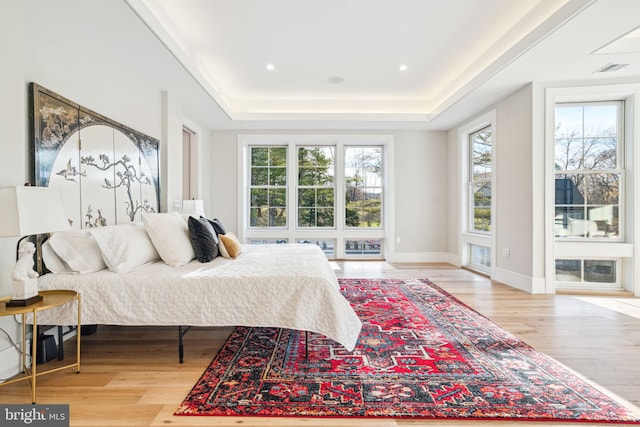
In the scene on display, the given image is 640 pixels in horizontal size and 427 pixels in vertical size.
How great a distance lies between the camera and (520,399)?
5.34ft

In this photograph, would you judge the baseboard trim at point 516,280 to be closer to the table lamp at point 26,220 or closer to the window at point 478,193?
the window at point 478,193

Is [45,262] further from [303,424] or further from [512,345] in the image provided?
[512,345]

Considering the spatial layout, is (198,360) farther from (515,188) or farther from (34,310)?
(515,188)

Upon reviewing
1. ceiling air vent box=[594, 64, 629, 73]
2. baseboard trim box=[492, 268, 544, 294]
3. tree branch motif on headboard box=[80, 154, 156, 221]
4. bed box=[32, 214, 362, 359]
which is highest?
ceiling air vent box=[594, 64, 629, 73]

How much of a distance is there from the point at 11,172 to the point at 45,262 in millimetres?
626

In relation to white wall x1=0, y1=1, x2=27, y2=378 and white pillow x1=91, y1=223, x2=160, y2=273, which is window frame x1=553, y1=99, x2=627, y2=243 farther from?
white wall x1=0, y1=1, x2=27, y2=378

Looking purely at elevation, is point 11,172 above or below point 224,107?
below

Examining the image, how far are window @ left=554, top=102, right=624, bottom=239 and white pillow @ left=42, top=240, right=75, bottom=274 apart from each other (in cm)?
498

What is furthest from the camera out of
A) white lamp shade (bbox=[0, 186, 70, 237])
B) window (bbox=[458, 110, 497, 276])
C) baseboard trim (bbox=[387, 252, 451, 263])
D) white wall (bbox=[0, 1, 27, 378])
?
baseboard trim (bbox=[387, 252, 451, 263])

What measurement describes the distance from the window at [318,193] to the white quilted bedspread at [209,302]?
12.8 feet

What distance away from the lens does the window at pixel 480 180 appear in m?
4.77

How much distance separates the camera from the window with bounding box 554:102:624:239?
144 inches

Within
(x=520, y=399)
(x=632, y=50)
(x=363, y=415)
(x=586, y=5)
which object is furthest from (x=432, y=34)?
(x=363, y=415)

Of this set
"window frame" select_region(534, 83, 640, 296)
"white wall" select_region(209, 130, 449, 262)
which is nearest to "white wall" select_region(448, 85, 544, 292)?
"window frame" select_region(534, 83, 640, 296)
